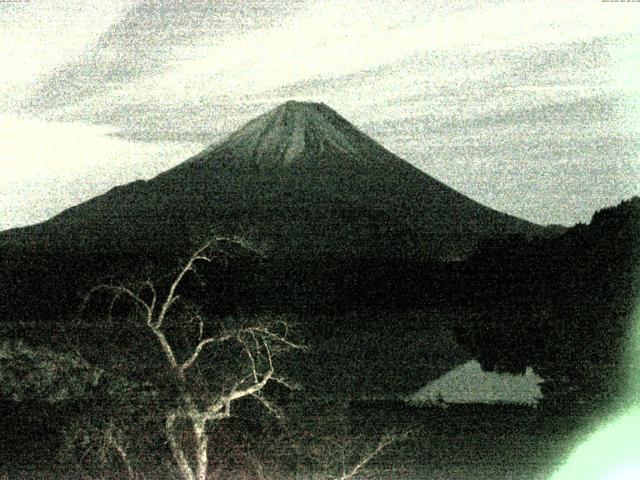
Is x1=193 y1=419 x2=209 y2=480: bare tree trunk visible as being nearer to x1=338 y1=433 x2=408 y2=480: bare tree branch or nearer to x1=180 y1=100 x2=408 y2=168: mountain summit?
x1=338 y1=433 x2=408 y2=480: bare tree branch

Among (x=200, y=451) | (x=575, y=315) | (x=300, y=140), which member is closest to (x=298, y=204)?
(x=300, y=140)

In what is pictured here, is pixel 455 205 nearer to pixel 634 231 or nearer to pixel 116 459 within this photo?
pixel 634 231

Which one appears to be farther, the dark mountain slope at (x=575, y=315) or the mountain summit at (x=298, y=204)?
the mountain summit at (x=298, y=204)

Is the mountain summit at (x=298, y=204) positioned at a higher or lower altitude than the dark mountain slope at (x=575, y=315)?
lower

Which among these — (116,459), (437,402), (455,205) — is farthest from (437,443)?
(455,205)

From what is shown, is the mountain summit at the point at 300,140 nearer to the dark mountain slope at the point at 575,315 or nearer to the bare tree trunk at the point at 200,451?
the dark mountain slope at the point at 575,315

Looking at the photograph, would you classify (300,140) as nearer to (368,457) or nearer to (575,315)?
(575,315)

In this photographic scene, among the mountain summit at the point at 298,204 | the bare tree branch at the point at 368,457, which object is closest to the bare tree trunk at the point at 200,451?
the bare tree branch at the point at 368,457

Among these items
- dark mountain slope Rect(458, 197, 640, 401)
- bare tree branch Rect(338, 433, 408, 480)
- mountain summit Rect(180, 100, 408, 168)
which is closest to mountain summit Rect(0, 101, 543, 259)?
mountain summit Rect(180, 100, 408, 168)
